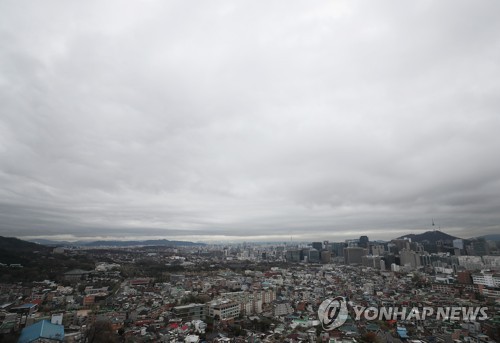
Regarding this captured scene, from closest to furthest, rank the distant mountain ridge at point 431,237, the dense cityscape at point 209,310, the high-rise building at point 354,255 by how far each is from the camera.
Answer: the dense cityscape at point 209,310
the high-rise building at point 354,255
the distant mountain ridge at point 431,237

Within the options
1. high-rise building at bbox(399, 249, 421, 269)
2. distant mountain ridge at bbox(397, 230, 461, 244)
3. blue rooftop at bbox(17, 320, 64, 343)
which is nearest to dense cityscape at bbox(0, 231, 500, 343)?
blue rooftop at bbox(17, 320, 64, 343)

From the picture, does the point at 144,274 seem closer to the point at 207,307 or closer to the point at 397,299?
the point at 207,307

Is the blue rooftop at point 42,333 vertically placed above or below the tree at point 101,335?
above

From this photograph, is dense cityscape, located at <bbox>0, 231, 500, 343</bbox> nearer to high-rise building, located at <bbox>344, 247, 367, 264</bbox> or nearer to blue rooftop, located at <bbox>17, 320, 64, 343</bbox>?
blue rooftop, located at <bbox>17, 320, 64, 343</bbox>

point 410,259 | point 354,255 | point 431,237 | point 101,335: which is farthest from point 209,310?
point 431,237

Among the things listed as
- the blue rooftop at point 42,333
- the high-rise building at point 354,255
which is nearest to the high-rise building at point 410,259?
the high-rise building at point 354,255

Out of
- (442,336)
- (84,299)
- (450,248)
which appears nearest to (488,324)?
(442,336)

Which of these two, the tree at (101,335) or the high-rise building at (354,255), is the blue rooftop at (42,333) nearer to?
the tree at (101,335)

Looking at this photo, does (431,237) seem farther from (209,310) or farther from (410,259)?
(209,310)
